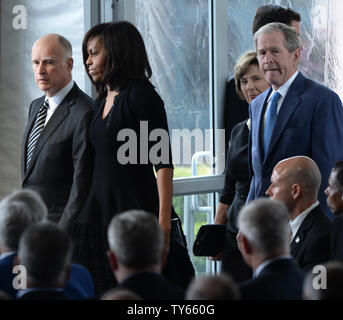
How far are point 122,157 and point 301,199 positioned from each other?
0.76m

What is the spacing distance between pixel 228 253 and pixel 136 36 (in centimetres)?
128

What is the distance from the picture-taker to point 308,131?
11.2 ft

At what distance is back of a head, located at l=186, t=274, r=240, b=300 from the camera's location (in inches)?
59.0

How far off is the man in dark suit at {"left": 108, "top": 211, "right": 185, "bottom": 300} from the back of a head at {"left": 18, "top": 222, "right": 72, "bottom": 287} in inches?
6.2

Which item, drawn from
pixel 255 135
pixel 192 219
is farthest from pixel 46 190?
pixel 192 219

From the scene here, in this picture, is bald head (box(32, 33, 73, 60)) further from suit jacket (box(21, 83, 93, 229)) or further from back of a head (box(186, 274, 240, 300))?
back of a head (box(186, 274, 240, 300))

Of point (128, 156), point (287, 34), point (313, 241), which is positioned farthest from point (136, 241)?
point (287, 34)

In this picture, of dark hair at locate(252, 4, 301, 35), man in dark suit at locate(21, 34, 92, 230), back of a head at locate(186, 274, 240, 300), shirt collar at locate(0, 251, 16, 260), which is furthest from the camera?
dark hair at locate(252, 4, 301, 35)

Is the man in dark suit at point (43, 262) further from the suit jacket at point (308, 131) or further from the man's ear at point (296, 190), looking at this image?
the suit jacket at point (308, 131)

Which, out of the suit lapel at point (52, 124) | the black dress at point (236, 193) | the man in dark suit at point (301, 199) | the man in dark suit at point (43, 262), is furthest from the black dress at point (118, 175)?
the man in dark suit at point (43, 262)

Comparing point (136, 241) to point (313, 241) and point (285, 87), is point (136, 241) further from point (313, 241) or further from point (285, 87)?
point (285, 87)

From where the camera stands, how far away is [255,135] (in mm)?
3568

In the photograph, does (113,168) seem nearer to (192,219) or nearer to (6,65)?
(6,65)

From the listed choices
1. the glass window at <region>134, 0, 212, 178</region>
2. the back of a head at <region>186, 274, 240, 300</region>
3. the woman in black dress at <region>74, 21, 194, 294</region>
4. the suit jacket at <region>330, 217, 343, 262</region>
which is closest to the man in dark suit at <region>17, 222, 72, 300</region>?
the back of a head at <region>186, 274, 240, 300</region>
